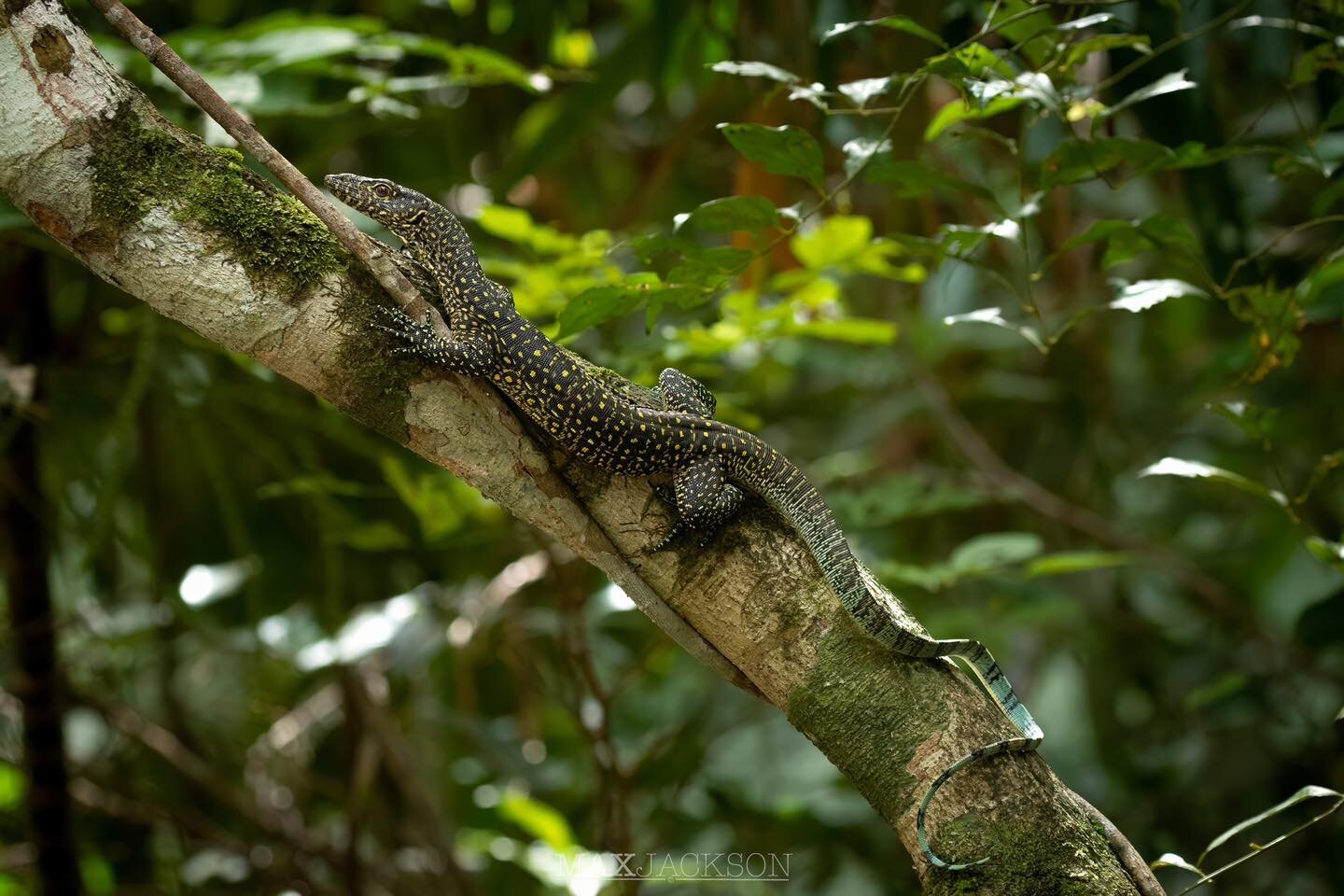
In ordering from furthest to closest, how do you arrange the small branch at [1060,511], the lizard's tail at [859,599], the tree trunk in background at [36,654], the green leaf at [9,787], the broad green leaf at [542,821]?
1. the green leaf at [9,787]
2. the small branch at [1060,511]
3. the broad green leaf at [542,821]
4. the tree trunk in background at [36,654]
5. the lizard's tail at [859,599]

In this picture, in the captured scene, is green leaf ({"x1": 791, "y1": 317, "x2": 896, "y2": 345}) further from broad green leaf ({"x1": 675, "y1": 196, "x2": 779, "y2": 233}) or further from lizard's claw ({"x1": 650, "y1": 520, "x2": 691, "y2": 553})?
lizard's claw ({"x1": 650, "y1": 520, "x2": 691, "y2": 553})

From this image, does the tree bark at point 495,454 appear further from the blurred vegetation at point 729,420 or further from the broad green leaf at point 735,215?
the broad green leaf at point 735,215

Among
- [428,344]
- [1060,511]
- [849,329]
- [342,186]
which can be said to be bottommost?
[1060,511]

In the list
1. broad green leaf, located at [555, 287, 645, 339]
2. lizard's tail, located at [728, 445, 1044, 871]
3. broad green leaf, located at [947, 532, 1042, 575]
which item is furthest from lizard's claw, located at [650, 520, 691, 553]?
broad green leaf, located at [947, 532, 1042, 575]

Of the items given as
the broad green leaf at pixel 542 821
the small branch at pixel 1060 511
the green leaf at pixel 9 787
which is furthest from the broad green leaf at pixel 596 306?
the green leaf at pixel 9 787

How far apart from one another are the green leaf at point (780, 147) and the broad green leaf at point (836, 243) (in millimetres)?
857

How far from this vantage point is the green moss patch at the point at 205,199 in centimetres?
219

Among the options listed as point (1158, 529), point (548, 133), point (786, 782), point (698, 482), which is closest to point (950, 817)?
point (698, 482)

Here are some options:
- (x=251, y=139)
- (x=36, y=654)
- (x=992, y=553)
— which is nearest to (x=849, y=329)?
(x=992, y=553)

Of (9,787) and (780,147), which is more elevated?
(9,787)

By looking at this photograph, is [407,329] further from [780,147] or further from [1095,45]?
[1095,45]

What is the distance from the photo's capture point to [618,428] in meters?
2.97

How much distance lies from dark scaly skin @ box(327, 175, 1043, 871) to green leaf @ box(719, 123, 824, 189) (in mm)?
783

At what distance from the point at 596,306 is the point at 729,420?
1.46m
